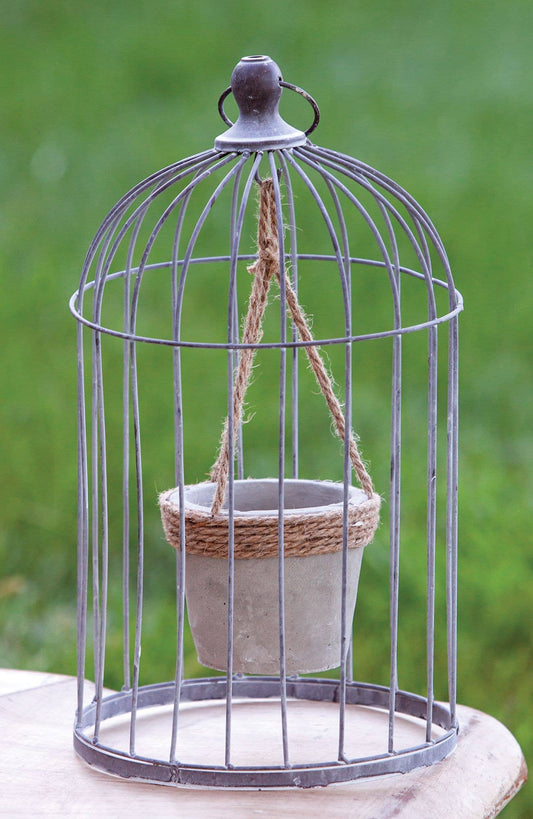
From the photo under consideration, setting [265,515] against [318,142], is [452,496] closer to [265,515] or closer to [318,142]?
[265,515]

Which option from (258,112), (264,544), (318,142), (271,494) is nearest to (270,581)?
(264,544)

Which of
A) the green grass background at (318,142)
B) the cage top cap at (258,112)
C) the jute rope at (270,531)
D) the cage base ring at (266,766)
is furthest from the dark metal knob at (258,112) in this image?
the green grass background at (318,142)

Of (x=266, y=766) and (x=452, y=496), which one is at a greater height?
(x=452, y=496)

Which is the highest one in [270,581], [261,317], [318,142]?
[318,142]

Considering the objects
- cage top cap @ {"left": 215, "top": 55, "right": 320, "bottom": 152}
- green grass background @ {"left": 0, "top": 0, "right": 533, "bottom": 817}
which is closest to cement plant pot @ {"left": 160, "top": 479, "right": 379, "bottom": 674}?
cage top cap @ {"left": 215, "top": 55, "right": 320, "bottom": 152}

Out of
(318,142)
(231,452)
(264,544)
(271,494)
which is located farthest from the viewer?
(318,142)

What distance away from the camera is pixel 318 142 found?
4.84 m

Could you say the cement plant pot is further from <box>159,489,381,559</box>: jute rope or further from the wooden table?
the wooden table

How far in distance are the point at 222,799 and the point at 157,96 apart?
4.39m

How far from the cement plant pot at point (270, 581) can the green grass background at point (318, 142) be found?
1.06 m

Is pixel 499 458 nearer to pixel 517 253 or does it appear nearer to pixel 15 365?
pixel 517 253

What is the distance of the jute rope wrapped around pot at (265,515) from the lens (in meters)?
1.54

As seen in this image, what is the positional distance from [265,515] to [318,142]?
351 cm

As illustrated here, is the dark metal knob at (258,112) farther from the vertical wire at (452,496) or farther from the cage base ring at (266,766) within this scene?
the cage base ring at (266,766)
